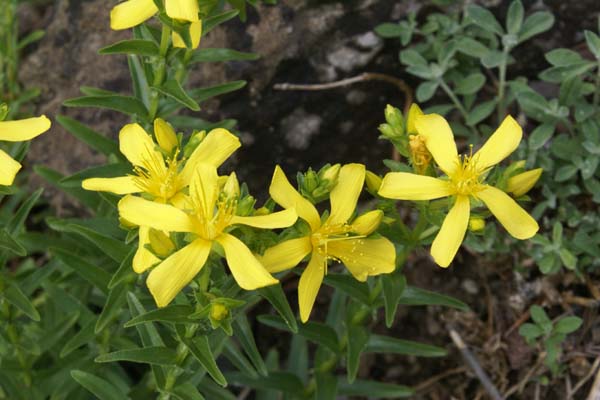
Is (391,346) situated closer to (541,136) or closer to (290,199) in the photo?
(290,199)

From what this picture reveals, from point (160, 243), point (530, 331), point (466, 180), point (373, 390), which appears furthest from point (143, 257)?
point (530, 331)

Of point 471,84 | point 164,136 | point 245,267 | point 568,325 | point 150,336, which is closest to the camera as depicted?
point 245,267

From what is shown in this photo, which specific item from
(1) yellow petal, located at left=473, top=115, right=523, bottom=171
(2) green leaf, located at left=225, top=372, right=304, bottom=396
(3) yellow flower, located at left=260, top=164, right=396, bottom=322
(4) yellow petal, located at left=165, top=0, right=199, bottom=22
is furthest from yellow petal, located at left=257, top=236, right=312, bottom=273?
(2) green leaf, located at left=225, top=372, right=304, bottom=396

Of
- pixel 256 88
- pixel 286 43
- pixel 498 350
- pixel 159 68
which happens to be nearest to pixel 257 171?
pixel 256 88

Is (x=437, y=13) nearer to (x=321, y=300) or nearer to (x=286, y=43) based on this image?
(x=286, y=43)

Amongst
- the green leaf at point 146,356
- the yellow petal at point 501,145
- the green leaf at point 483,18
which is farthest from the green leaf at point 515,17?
the green leaf at point 146,356

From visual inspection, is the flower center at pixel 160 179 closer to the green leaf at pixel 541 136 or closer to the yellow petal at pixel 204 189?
the yellow petal at pixel 204 189

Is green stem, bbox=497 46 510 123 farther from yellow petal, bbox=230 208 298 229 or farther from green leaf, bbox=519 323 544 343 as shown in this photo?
yellow petal, bbox=230 208 298 229
